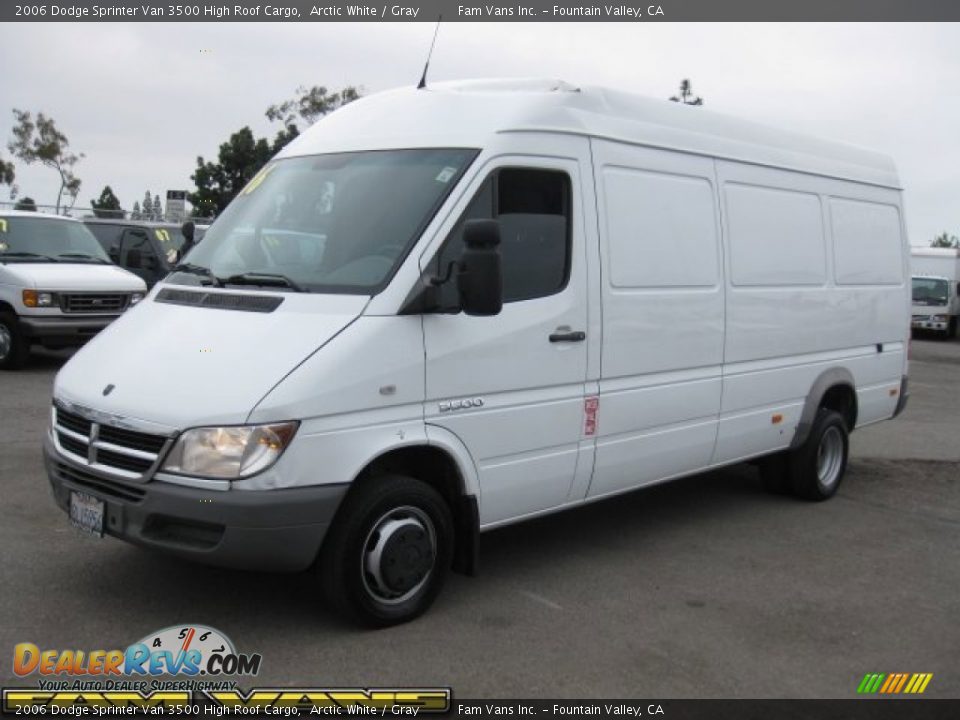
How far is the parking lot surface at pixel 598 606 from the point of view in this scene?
443 cm

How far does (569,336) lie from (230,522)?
210cm

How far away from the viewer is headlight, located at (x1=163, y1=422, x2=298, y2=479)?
4.25m

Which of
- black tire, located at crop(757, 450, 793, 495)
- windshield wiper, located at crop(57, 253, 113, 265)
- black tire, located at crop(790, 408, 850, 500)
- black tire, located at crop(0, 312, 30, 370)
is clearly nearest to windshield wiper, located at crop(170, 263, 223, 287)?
black tire, located at crop(757, 450, 793, 495)

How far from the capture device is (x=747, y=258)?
686cm

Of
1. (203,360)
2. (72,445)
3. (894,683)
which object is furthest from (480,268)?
(894,683)

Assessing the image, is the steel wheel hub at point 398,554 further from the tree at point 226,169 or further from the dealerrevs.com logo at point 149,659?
the tree at point 226,169

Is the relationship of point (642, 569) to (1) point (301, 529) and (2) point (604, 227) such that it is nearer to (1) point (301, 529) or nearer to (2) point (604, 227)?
(2) point (604, 227)

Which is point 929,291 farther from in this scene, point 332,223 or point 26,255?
point 332,223

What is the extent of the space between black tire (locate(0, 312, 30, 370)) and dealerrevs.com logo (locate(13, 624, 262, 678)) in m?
9.35

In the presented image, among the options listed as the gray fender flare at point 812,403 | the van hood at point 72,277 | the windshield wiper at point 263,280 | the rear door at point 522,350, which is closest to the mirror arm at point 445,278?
the rear door at point 522,350

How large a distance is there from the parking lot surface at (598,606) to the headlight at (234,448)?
0.87 meters

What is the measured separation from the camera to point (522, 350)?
5176mm

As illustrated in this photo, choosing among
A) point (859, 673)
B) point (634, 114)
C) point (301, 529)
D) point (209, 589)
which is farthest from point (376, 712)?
point (634, 114)

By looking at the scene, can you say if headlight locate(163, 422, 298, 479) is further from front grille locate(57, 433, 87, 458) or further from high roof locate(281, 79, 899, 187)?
high roof locate(281, 79, 899, 187)
